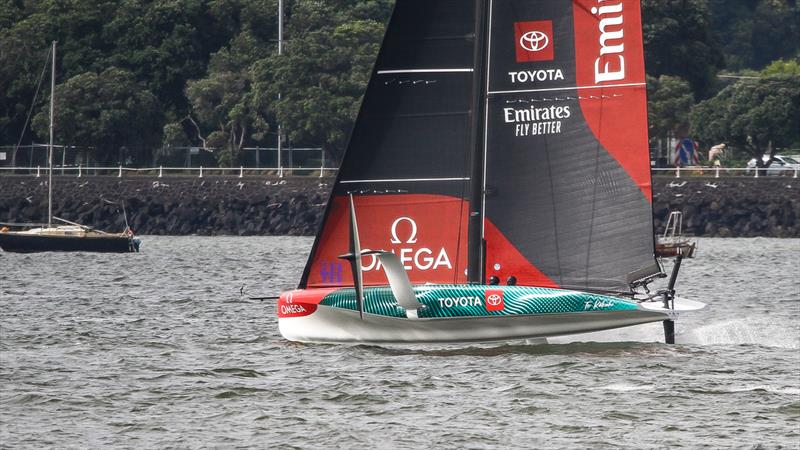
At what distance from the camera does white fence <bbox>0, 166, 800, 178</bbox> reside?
242ft

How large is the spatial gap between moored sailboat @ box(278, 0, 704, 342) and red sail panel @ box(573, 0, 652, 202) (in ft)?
0.07

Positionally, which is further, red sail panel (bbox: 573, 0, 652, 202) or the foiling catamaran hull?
red sail panel (bbox: 573, 0, 652, 202)

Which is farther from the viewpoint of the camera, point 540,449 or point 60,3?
point 60,3

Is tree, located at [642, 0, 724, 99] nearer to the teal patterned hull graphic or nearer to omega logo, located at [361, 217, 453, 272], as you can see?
omega logo, located at [361, 217, 453, 272]

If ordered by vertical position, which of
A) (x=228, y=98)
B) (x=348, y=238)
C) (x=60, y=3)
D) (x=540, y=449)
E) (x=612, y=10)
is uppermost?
(x=60, y=3)

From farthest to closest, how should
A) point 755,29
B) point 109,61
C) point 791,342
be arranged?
point 755,29, point 109,61, point 791,342

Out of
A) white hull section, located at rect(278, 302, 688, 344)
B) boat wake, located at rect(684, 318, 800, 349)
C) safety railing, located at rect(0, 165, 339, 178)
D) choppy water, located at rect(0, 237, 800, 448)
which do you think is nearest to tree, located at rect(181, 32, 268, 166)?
safety railing, located at rect(0, 165, 339, 178)

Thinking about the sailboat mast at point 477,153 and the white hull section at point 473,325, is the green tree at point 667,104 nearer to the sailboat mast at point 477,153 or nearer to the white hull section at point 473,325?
the sailboat mast at point 477,153

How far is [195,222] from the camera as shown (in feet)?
241

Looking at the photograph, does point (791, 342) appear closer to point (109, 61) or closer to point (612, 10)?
point (612, 10)

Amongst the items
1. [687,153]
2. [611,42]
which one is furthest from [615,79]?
[687,153]

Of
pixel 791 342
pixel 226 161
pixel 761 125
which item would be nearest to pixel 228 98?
pixel 226 161

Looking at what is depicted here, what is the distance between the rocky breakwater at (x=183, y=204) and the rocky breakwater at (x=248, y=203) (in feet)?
Result: 0.15

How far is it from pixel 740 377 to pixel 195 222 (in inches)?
2118
